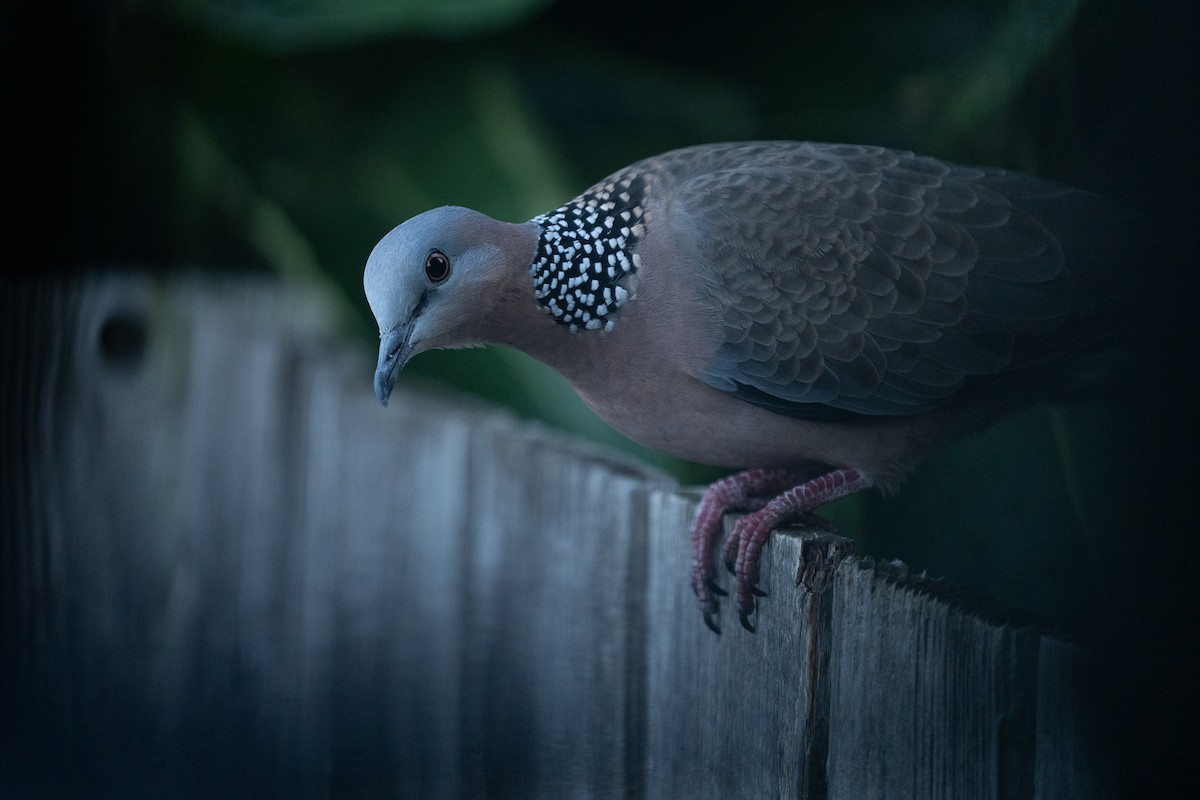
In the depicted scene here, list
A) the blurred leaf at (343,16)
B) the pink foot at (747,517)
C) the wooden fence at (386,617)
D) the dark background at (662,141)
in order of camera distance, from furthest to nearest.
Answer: the blurred leaf at (343,16) < the pink foot at (747,517) < the wooden fence at (386,617) < the dark background at (662,141)

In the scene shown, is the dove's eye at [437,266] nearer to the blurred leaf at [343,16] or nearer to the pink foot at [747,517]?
the pink foot at [747,517]

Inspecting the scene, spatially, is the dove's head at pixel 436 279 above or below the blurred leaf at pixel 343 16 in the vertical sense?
below

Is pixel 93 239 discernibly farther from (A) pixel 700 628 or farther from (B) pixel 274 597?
(A) pixel 700 628

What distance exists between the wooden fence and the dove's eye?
41 centimetres

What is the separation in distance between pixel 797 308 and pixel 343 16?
1077mm

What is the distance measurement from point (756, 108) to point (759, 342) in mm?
1001

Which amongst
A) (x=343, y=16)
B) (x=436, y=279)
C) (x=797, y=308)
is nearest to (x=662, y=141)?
(x=343, y=16)

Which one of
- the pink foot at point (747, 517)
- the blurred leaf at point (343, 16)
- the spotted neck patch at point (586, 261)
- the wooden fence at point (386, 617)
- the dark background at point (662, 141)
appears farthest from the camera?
the blurred leaf at point (343, 16)

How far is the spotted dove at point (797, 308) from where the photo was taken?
1.51m

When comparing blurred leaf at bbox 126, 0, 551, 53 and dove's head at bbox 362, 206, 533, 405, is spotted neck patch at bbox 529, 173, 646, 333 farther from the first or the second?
blurred leaf at bbox 126, 0, 551, 53

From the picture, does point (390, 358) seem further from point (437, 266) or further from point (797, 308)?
point (797, 308)

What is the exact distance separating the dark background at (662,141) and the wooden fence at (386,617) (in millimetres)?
127

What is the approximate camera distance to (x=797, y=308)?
156 cm

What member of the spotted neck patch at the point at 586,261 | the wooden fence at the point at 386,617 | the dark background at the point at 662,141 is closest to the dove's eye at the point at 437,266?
the spotted neck patch at the point at 586,261
